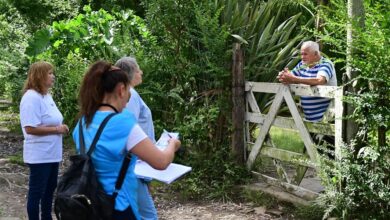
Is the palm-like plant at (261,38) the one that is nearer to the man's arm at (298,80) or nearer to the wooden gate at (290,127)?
the wooden gate at (290,127)

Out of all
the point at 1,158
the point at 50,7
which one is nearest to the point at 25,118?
the point at 1,158

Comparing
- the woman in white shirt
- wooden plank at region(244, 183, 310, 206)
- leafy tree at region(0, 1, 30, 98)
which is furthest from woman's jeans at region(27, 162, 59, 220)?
leafy tree at region(0, 1, 30, 98)

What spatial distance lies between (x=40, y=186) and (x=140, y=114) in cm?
117

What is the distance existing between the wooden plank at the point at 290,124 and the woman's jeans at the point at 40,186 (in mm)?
2647

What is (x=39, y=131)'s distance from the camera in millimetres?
4852

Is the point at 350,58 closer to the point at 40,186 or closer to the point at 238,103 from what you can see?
the point at 238,103

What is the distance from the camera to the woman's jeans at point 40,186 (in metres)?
4.91

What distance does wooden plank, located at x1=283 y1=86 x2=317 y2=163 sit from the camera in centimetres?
574

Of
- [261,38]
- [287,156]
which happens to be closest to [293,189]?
[287,156]

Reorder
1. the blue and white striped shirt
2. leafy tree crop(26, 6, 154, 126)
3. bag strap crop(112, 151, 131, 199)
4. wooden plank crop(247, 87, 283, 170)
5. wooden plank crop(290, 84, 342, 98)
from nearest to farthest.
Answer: bag strap crop(112, 151, 131, 199)
wooden plank crop(290, 84, 342, 98)
the blue and white striped shirt
wooden plank crop(247, 87, 283, 170)
leafy tree crop(26, 6, 154, 126)

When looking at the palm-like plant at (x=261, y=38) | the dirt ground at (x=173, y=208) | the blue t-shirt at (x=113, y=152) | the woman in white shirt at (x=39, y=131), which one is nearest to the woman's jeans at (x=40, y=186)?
the woman in white shirt at (x=39, y=131)

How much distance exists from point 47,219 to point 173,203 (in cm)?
178

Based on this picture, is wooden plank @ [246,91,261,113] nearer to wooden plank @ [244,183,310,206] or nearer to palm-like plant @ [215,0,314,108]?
palm-like plant @ [215,0,314,108]

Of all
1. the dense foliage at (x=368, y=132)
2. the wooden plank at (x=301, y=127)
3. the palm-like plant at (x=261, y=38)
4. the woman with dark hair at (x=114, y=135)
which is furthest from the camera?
the palm-like plant at (x=261, y=38)
